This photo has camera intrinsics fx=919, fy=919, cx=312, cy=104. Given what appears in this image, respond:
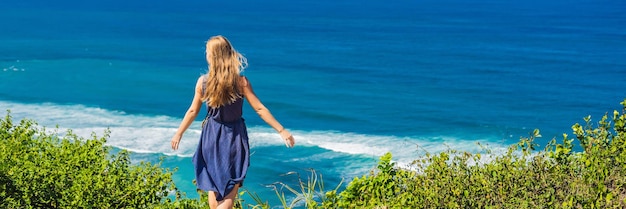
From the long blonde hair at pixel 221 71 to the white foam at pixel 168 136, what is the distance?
703 inches

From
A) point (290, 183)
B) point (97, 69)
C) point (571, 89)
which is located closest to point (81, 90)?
point (97, 69)

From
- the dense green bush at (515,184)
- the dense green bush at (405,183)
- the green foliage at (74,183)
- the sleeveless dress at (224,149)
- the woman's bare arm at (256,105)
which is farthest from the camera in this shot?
the green foliage at (74,183)

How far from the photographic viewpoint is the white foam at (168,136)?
88.0 ft

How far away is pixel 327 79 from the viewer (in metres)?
42.3

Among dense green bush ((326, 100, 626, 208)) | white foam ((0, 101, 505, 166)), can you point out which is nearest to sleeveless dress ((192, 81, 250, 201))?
dense green bush ((326, 100, 626, 208))

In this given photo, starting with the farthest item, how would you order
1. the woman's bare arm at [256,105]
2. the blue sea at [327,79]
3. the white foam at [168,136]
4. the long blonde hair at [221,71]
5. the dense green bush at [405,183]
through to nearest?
the blue sea at [327,79] < the white foam at [168,136] < the dense green bush at [405,183] < the woman's bare arm at [256,105] < the long blonde hair at [221,71]

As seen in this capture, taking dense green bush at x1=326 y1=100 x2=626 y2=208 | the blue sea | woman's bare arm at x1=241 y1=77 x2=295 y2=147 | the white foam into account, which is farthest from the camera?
the blue sea

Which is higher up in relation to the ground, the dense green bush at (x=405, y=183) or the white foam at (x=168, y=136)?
the white foam at (x=168, y=136)

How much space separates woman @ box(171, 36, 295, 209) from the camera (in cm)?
767

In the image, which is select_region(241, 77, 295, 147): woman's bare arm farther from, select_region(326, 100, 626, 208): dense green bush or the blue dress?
select_region(326, 100, 626, 208): dense green bush

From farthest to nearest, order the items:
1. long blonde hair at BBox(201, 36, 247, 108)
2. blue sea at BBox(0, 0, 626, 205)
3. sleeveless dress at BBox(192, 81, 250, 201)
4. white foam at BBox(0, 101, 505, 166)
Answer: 1. blue sea at BBox(0, 0, 626, 205)
2. white foam at BBox(0, 101, 505, 166)
3. sleeveless dress at BBox(192, 81, 250, 201)
4. long blonde hair at BBox(201, 36, 247, 108)

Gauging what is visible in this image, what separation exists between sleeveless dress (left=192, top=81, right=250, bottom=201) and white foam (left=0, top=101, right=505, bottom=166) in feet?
57.5


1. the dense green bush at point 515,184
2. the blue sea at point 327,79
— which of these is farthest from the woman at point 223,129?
the blue sea at point 327,79

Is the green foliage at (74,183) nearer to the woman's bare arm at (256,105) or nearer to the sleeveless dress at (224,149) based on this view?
the sleeveless dress at (224,149)
